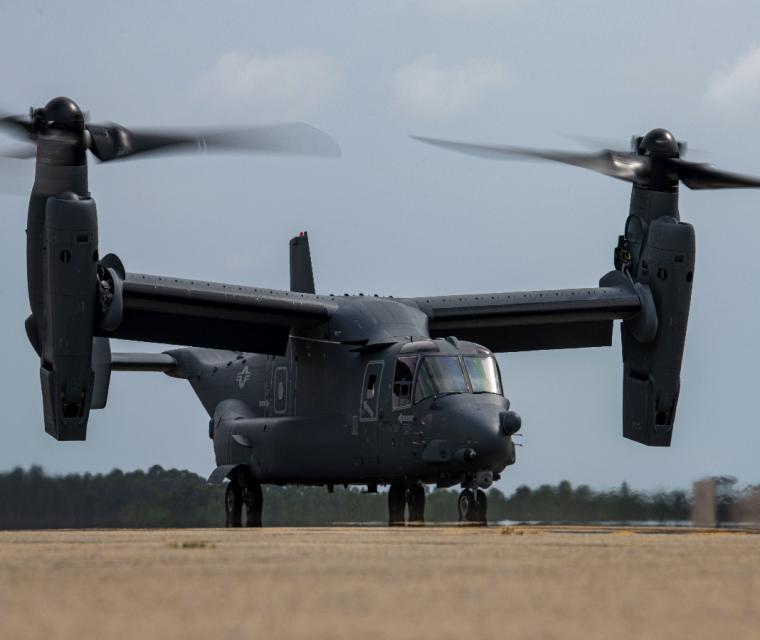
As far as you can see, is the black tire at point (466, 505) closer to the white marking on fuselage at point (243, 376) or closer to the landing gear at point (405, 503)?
the landing gear at point (405, 503)

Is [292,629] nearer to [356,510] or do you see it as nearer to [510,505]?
[510,505]

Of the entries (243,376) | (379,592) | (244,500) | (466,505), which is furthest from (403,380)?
(379,592)

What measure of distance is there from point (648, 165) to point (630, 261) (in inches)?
76.8

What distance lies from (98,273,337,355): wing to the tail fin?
3.61m

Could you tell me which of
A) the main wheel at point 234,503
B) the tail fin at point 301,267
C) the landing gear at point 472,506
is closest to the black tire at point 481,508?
the landing gear at point 472,506

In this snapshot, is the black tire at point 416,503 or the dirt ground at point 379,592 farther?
the black tire at point 416,503

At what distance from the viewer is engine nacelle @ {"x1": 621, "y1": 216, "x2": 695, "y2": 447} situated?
25297 mm

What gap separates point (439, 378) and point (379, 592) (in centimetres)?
1445

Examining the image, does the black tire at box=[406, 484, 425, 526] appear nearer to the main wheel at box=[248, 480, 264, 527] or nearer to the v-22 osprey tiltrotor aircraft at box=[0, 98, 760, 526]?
the v-22 osprey tiltrotor aircraft at box=[0, 98, 760, 526]

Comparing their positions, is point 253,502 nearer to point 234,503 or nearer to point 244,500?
point 244,500

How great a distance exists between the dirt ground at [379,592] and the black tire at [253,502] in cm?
1419

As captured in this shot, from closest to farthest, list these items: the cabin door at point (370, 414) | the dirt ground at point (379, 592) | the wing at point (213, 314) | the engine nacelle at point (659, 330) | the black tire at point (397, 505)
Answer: the dirt ground at point (379, 592), the cabin door at point (370, 414), the wing at point (213, 314), the black tire at point (397, 505), the engine nacelle at point (659, 330)

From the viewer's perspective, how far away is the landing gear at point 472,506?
20.9 metres

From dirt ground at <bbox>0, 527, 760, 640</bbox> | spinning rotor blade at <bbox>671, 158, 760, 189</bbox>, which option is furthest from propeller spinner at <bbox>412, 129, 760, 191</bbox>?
dirt ground at <bbox>0, 527, 760, 640</bbox>
